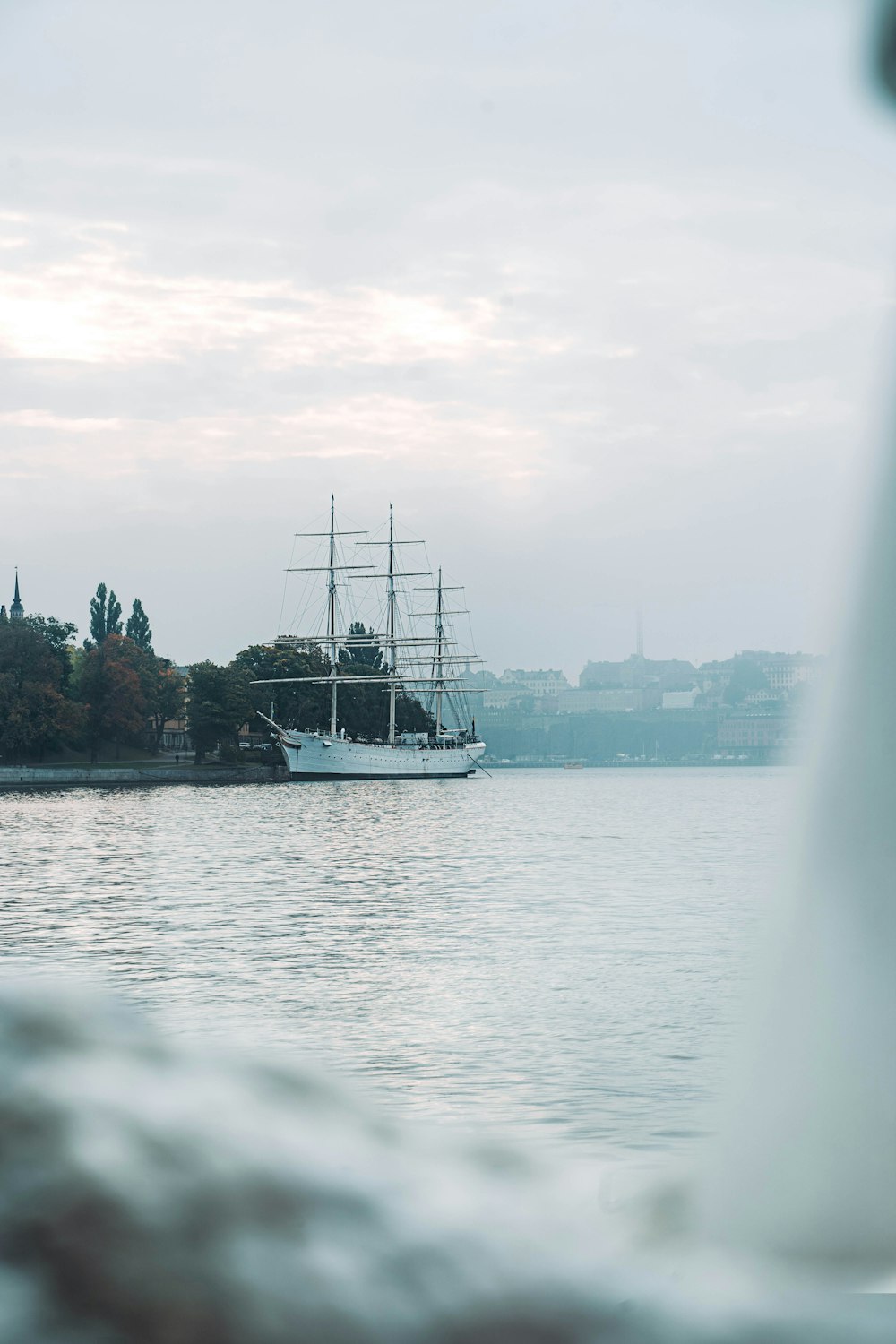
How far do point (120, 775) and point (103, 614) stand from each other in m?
26.4

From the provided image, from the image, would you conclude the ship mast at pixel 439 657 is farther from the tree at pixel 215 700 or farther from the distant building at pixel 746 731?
the distant building at pixel 746 731

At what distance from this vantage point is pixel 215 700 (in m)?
108

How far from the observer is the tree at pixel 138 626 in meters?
124

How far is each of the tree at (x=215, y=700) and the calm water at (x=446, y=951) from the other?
191 ft

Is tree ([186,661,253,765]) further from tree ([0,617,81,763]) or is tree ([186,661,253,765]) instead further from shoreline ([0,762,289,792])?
tree ([0,617,81,763])

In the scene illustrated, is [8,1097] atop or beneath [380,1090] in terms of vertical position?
atop

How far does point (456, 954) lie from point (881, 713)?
16399 millimetres

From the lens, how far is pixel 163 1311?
8.34 feet

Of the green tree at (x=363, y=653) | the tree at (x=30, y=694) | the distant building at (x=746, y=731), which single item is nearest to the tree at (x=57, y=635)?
the tree at (x=30, y=694)

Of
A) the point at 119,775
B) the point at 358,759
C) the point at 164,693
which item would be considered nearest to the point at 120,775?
the point at 119,775

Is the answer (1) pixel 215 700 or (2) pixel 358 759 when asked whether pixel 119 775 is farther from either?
(2) pixel 358 759

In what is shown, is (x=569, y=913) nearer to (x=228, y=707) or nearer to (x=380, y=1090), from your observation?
(x=380, y=1090)

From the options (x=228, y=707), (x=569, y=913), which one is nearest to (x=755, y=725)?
(x=228, y=707)

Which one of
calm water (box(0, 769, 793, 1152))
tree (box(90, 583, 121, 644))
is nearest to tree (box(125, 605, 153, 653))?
tree (box(90, 583, 121, 644))
